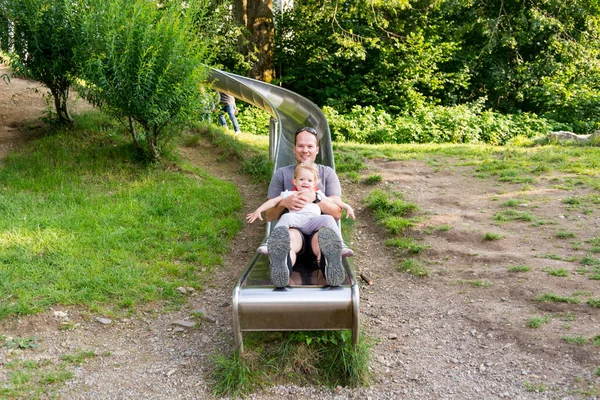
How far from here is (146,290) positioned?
5219mm

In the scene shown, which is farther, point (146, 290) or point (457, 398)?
point (146, 290)

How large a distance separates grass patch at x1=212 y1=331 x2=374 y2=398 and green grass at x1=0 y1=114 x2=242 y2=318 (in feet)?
4.54

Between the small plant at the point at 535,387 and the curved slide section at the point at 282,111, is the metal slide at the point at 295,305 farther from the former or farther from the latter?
the curved slide section at the point at 282,111

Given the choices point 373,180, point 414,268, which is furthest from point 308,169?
point 373,180

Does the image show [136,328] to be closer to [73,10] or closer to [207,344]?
[207,344]

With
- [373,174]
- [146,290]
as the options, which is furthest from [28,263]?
[373,174]

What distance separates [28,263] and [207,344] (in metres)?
1.97

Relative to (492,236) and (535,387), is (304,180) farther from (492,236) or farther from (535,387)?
(492,236)

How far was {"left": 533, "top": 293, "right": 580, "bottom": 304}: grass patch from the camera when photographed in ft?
15.3

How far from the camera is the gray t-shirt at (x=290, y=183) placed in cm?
495

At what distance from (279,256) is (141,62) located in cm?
410

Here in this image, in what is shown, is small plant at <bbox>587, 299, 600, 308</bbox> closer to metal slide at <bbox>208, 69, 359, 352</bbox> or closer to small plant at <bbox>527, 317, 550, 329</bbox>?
small plant at <bbox>527, 317, 550, 329</bbox>

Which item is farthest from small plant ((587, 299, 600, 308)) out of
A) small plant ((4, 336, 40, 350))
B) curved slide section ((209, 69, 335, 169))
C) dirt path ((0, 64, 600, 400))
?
small plant ((4, 336, 40, 350))

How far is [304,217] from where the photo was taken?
14.6 feet
